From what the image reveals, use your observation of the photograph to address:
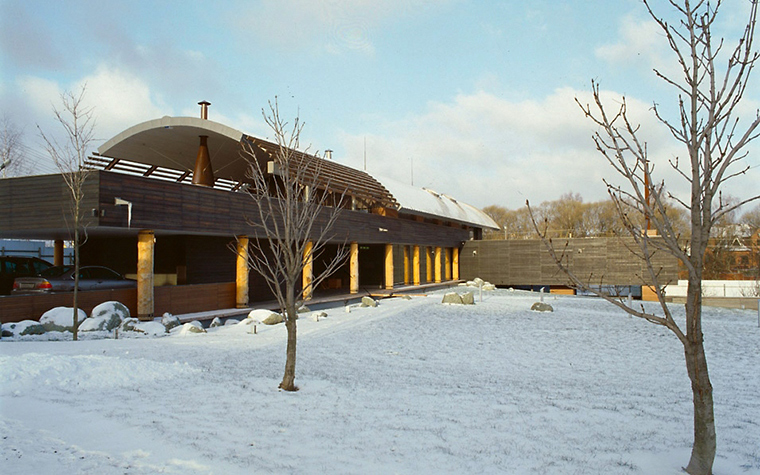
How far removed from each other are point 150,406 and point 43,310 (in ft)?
27.7

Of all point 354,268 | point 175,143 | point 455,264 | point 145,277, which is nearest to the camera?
point 145,277

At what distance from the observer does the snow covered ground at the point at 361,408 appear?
464cm

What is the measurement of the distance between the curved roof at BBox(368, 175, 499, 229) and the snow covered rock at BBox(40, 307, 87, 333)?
17.9m

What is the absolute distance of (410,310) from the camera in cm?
1852

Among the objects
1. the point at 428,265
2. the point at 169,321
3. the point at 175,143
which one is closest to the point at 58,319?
the point at 169,321

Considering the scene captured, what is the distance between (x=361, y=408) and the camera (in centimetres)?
640

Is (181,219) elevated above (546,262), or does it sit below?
above

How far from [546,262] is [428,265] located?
851 cm

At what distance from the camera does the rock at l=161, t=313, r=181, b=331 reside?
13430 mm

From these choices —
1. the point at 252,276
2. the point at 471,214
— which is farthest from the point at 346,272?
the point at 471,214

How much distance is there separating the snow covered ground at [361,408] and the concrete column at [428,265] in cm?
2197

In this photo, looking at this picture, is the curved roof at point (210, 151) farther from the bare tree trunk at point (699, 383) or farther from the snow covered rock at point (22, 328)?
A: the bare tree trunk at point (699, 383)

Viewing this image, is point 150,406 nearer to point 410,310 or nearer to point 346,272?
point 410,310

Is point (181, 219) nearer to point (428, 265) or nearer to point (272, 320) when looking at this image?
point (272, 320)
